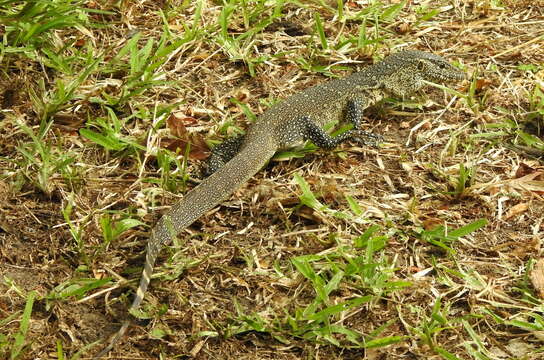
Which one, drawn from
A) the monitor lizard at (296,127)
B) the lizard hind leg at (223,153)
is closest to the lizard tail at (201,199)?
the monitor lizard at (296,127)

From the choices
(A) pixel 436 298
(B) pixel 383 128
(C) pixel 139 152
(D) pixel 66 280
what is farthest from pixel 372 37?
(D) pixel 66 280

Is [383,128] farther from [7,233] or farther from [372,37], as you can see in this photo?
[7,233]

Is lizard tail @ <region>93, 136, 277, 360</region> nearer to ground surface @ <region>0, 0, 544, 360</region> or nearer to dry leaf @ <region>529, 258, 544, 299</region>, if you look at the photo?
ground surface @ <region>0, 0, 544, 360</region>

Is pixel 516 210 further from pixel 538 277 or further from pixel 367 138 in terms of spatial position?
pixel 367 138

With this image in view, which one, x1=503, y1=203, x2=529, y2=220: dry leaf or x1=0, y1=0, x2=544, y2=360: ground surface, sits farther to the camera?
x1=503, y1=203, x2=529, y2=220: dry leaf

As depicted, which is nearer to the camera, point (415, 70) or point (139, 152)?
point (139, 152)

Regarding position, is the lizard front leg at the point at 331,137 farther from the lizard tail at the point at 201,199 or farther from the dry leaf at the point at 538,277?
the dry leaf at the point at 538,277

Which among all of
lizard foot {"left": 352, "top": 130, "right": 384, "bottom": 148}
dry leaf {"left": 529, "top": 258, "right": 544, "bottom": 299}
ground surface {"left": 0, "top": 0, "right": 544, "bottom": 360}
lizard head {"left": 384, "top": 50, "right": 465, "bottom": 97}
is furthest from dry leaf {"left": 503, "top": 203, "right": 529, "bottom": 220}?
lizard head {"left": 384, "top": 50, "right": 465, "bottom": 97}

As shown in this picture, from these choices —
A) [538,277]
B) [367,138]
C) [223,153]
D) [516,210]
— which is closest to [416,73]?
[367,138]
